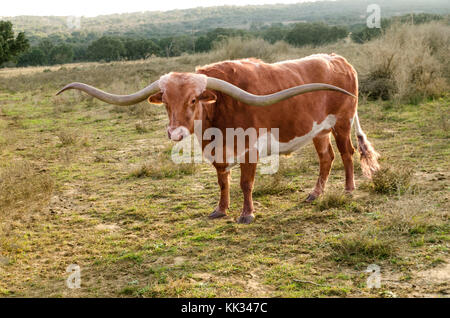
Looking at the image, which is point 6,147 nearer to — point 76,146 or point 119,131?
point 76,146

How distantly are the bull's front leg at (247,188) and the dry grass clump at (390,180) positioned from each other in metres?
1.71

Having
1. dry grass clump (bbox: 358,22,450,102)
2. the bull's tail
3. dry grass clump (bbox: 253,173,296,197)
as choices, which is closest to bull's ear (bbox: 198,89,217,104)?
dry grass clump (bbox: 253,173,296,197)

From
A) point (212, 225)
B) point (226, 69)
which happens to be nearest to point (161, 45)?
point (226, 69)

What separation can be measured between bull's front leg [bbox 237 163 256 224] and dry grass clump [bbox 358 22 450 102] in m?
7.16

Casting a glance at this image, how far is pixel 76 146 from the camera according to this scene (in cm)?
902

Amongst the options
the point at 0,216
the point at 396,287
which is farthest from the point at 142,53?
the point at 396,287

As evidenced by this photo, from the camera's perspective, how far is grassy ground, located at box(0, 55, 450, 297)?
357cm

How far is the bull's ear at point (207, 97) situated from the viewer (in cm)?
403

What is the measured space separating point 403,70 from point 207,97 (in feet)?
28.1

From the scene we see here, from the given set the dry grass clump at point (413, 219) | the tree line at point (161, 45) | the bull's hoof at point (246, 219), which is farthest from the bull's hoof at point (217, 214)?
the tree line at point (161, 45)

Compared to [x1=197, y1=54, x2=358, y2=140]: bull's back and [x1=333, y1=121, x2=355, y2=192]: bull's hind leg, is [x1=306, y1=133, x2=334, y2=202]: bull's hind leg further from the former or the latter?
[x1=197, y1=54, x2=358, y2=140]: bull's back

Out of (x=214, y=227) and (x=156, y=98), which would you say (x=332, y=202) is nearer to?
(x=214, y=227)

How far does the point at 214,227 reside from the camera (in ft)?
15.7

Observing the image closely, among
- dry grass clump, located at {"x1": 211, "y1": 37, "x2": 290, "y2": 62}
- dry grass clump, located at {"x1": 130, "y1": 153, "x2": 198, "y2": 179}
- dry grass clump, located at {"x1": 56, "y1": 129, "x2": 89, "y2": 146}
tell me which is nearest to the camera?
dry grass clump, located at {"x1": 130, "y1": 153, "x2": 198, "y2": 179}
